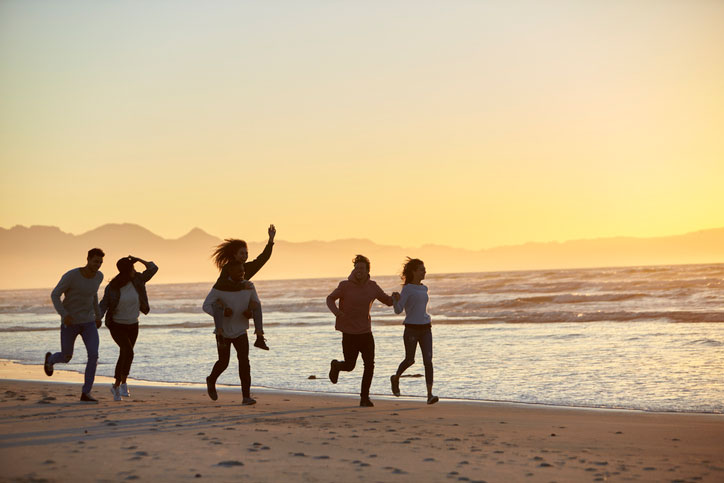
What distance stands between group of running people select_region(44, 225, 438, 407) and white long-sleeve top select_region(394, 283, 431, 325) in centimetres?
1

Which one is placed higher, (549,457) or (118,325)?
(118,325)

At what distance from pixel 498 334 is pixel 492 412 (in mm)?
11641

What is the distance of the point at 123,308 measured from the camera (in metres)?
9.95

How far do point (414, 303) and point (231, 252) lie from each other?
2427mm

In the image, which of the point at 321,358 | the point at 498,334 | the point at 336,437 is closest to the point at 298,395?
the point at 336,437

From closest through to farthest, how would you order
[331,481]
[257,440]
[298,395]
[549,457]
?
[331,481] → [549,457] → [257,440] → [298,395]

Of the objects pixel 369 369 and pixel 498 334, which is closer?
pixel 369 369

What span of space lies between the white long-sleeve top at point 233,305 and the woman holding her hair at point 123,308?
0.90 m

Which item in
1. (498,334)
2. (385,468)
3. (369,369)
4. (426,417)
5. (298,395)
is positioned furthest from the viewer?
(498,334)

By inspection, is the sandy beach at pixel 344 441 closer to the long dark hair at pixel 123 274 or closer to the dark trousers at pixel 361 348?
the dark trousers at pixel 361 348

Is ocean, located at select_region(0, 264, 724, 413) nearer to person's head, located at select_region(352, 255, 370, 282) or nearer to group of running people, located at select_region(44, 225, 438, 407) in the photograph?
group of running people, located at select_region(44, 225, 438, 407)

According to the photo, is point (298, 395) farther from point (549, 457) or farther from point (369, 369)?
point (549, 457)

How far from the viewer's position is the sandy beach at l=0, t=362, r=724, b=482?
19.2 ft

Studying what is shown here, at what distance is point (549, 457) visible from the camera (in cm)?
655
